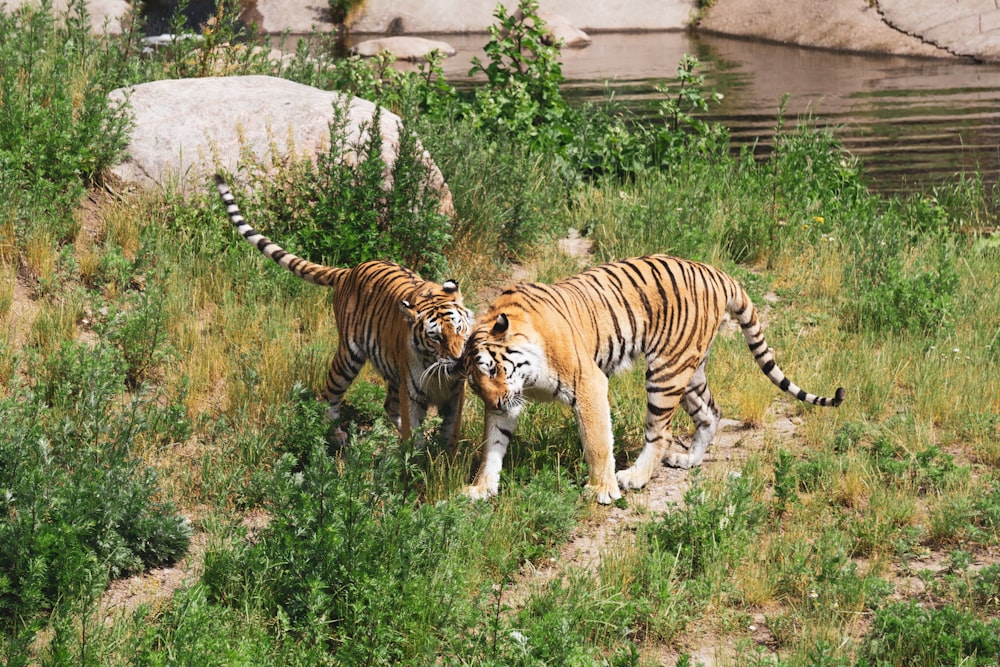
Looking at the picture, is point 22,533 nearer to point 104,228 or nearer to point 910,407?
point 104,228

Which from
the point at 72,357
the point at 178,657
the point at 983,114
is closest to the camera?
the point at 178,657

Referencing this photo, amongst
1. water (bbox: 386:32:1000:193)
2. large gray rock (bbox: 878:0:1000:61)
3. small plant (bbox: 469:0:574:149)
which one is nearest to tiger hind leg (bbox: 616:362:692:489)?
small plant (bbox: 469:0:574:149)

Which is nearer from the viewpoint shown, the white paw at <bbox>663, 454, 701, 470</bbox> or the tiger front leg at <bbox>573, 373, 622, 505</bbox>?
the tiger front leg at <bbox>573, 373, 622, 505</bbox>

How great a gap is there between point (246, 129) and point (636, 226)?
3.04 metres

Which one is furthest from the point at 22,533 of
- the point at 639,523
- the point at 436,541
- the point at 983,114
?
the point at 983,114

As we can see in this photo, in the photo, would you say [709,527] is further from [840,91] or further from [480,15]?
[480,15]

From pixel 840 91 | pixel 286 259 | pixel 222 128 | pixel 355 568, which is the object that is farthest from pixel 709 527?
pixel 840 91

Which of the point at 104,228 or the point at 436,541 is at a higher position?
the point at 104,228

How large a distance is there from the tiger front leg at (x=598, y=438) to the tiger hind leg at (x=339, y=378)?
1353 millimetres

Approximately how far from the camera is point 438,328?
529 cm

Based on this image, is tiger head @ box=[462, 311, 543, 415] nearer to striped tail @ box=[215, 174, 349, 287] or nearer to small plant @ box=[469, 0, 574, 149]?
striped tail @ box=[215, 174, 349, 287]

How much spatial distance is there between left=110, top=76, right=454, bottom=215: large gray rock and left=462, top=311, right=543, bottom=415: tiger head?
2.66 m

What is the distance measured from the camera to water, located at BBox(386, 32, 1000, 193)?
13.5m

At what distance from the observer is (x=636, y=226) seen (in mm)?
8844
